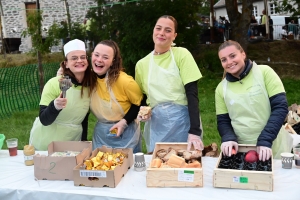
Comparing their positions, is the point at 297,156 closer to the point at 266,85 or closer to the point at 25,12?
the point at 266,85

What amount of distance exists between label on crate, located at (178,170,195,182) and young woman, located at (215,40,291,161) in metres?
0.44

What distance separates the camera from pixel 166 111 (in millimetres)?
3080

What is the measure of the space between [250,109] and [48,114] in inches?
59.6

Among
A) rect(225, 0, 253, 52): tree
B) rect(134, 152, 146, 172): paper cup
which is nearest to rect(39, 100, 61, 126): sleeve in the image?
rect(134, 152, 146, 172): paper cup

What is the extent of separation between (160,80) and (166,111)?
26 centimetres

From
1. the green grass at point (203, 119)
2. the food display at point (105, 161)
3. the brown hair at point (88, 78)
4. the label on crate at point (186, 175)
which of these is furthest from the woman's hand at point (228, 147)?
the green grass at point (203, 119)

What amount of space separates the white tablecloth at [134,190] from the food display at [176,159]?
12 cm

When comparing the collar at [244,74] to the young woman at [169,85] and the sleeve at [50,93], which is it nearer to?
the young woman at [169,85]

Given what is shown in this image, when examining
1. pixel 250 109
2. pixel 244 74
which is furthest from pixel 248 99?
pixel 244 74

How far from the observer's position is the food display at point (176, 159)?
7.62ft

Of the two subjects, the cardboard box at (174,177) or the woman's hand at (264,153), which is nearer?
the cardboard box at (174,177)

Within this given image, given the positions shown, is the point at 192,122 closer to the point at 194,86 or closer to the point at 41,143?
the point at 194,86

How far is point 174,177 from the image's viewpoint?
2223 millimetres

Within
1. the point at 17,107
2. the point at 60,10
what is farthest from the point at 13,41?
the point at 17,107
